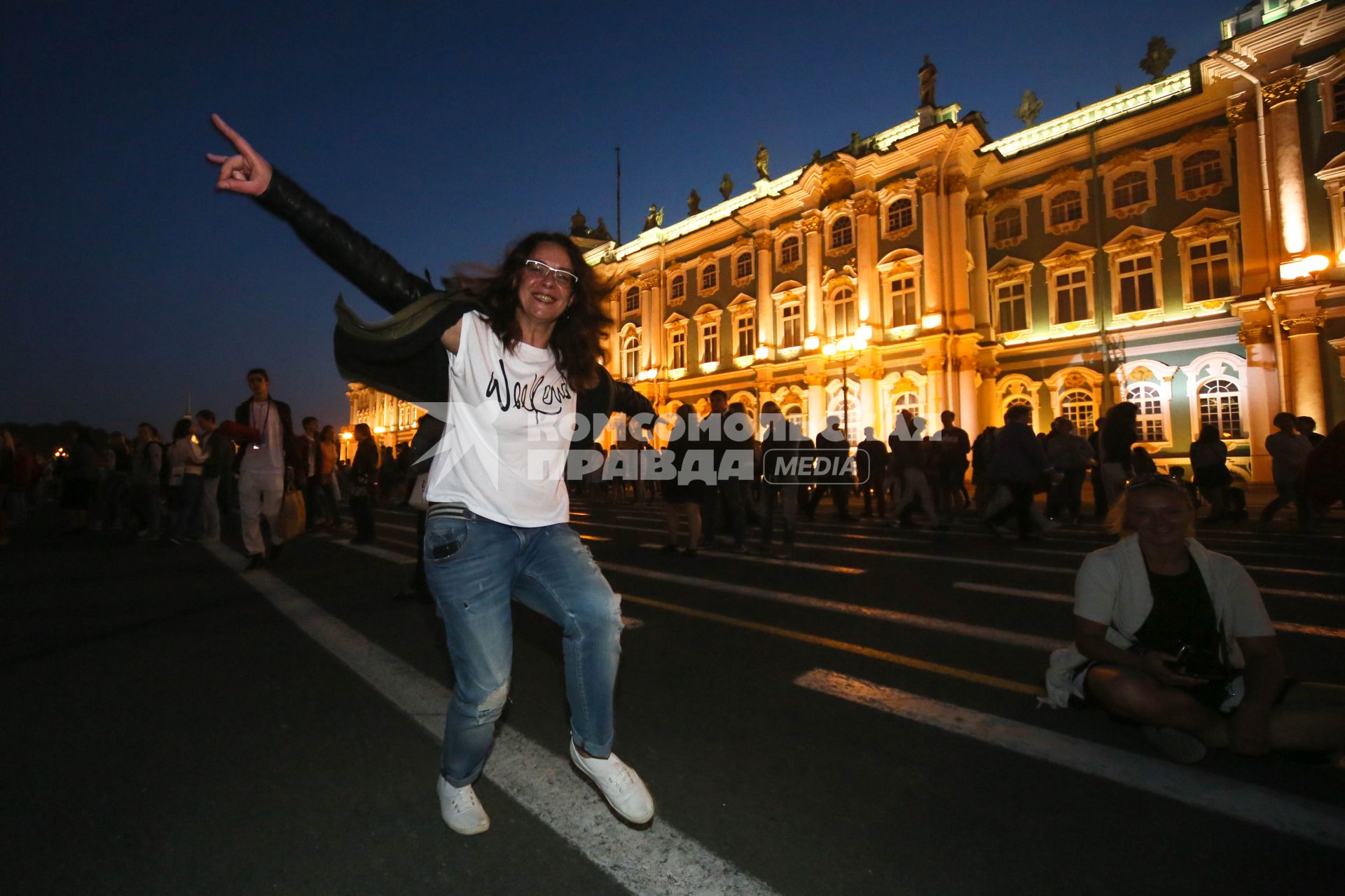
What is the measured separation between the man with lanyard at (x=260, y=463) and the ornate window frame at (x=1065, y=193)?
1102 inches

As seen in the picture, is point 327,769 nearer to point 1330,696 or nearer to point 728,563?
point 1330,696

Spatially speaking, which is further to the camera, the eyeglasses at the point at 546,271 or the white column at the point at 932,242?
the white column at the point at 932,242

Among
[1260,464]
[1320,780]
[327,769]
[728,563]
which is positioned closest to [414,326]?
[327,769]

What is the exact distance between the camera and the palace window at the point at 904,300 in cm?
2805

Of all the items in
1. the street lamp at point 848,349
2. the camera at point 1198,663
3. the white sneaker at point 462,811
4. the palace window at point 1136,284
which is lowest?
the white sneaker at point 462,811

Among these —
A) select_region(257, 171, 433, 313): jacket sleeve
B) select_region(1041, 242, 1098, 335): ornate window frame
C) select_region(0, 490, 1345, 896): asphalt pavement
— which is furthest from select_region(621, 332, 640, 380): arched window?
select_region(257, 171, 433, 313): jacket sleeve

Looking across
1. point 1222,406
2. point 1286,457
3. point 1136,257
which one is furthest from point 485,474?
point 1136,257

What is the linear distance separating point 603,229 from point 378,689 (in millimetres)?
59060

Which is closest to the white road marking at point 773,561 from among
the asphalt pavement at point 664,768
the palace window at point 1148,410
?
the asphalt pavement at point 664,768

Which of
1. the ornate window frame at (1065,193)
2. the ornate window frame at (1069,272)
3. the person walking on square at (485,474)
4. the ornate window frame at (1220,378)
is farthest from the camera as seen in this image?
the ornate window frame at (1065,193)

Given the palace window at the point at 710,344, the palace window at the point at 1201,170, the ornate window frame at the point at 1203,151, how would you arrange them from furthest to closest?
the palace window at the point at 710,344 < the palace window at the point at 1201,170 < the ornate window frame at the point at 1203,151

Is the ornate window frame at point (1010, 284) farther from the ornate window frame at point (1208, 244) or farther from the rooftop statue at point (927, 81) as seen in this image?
the rooftop statue at point (927, 81)

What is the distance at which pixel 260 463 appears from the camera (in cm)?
697

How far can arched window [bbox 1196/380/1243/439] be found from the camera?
21.6m
